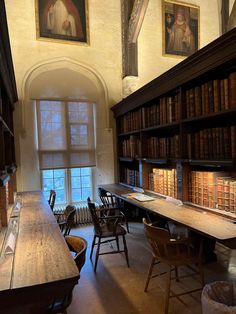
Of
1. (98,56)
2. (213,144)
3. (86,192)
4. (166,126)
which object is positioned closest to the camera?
(213,144)

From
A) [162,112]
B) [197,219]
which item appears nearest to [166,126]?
Result: [162,112]

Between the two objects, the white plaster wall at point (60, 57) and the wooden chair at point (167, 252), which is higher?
the white plaster wall at point (60, 57)

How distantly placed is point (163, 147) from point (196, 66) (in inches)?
Result: 48.1

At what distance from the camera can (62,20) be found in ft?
14.8

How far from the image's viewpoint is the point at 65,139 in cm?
464

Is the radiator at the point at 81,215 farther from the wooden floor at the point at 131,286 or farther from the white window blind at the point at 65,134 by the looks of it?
the wooden floor at the point at 131,286

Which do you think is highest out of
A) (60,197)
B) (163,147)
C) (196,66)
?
(196,66)

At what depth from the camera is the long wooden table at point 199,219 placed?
184 cm

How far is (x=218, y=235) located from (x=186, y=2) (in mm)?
5194

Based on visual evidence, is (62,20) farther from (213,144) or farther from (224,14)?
(213,144)

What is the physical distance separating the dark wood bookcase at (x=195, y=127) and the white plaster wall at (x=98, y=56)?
1073mm

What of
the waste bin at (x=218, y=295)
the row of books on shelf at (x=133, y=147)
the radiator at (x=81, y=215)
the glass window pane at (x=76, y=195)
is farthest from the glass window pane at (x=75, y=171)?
the waste bin at (x=218, y=295)

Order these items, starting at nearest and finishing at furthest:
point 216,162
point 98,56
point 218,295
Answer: point 218,295, point 216,162, point 98,56

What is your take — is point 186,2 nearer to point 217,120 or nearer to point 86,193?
point 217,120
